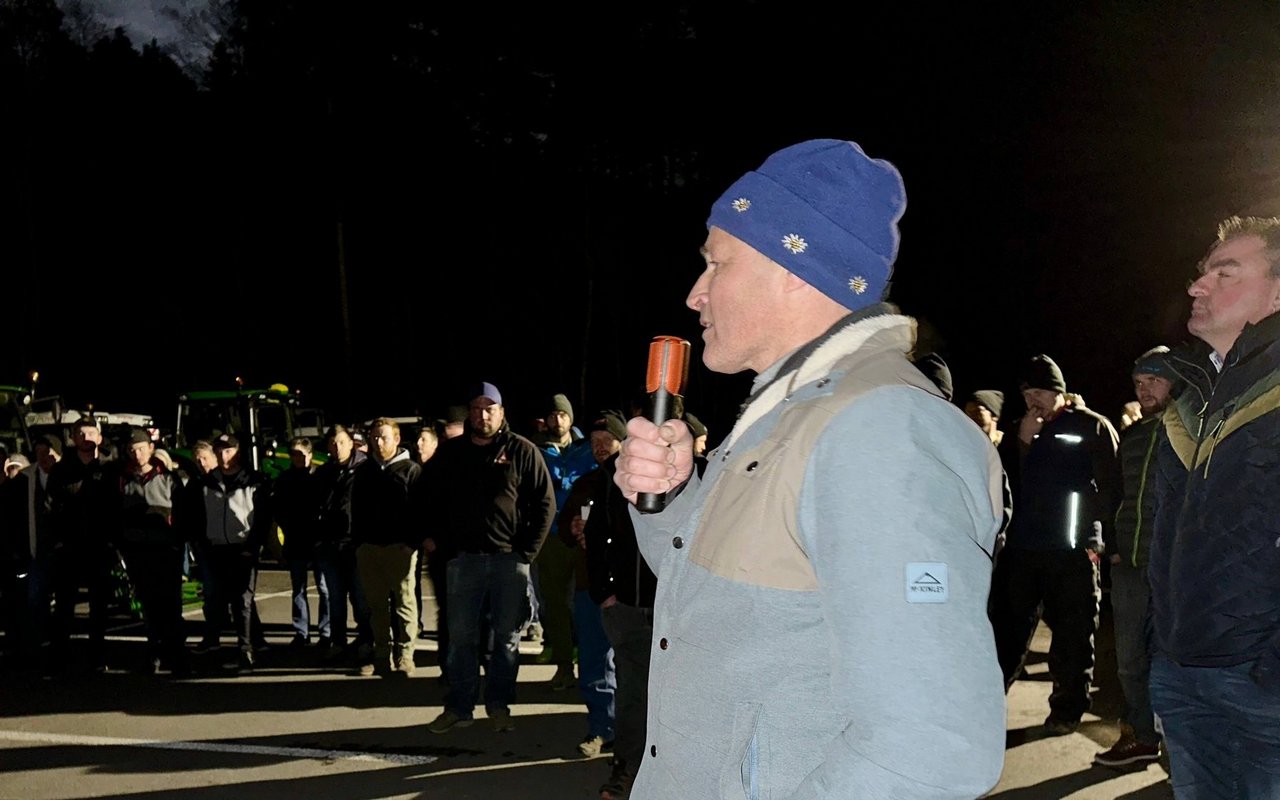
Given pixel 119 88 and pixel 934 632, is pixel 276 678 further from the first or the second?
pixel 119 88

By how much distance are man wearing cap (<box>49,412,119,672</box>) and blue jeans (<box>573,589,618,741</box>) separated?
4.96 metres

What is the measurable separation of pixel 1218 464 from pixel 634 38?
1055 inches

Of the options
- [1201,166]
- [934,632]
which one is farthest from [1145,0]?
[934,632]

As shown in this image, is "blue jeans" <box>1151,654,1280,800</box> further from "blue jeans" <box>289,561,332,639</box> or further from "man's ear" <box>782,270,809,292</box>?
"blue jeans" <box>289,561,332,639</box>

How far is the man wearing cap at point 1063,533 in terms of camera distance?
277 inches

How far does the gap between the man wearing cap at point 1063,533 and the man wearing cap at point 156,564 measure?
272 inches

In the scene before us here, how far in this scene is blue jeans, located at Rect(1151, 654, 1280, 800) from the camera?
285cm

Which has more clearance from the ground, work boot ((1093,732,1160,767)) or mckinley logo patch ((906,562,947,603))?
mckinley logo patch ((906,562,947,603))

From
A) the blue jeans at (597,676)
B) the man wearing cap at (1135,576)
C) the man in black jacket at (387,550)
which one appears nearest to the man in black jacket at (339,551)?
the man in black jacket at (387,550)

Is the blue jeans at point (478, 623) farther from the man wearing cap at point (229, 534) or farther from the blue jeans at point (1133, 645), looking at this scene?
the blue jeans at point (1133, 645)

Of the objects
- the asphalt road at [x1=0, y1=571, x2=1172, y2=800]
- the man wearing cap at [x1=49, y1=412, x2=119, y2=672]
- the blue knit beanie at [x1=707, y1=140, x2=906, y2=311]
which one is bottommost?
the asphalt road at [x1=0, y1=571, x2=1172, y2=800]

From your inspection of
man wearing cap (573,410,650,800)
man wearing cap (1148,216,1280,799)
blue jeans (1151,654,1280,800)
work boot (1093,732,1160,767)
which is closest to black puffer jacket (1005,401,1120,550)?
work boot (1093,732,1160,767)

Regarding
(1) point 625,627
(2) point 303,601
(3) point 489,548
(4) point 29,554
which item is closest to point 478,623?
(3) point 489,548

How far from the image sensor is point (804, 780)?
1465 millimetres
